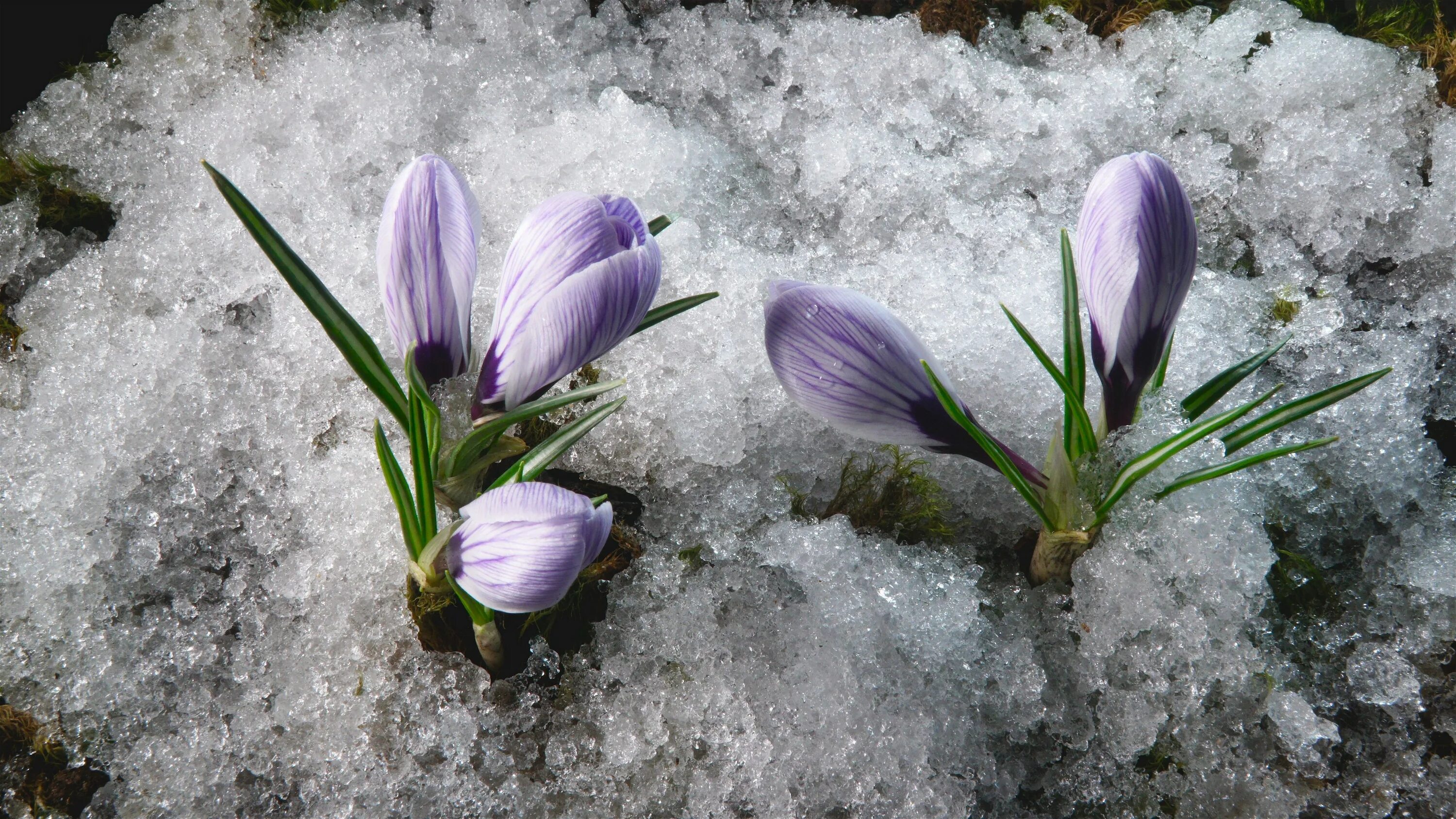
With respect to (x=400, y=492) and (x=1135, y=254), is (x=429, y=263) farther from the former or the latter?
(x=1135, y=254)

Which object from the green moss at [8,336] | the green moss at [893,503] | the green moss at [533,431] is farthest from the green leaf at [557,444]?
the green moss at [8,336]

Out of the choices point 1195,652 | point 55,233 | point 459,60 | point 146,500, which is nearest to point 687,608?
point 1195,652

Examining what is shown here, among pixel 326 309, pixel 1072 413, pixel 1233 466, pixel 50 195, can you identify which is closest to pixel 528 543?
pixel 326 309

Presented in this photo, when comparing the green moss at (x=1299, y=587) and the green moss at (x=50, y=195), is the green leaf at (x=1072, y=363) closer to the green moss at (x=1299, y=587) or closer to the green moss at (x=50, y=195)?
the green moss at (x=1299, y=587)

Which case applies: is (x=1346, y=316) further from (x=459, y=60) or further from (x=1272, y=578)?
(x=459, y=60)

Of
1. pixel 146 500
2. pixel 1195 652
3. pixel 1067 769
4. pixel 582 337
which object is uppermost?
pixel 582 337

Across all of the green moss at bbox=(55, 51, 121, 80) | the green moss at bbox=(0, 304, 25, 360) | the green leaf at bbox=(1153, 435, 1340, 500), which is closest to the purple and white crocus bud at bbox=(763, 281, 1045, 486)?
the green leaf at bbox=(1153, 435, 1340, 500)
